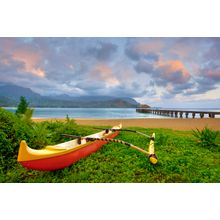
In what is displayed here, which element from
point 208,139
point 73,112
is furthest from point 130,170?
point 73,112

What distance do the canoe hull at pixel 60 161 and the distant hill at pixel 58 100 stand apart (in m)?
1.69

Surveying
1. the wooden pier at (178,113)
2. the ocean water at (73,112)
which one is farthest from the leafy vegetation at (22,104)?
the wooden pier at (178,113)

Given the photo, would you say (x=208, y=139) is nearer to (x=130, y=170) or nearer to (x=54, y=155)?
(x=130, y=170)

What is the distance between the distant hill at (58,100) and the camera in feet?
13.8

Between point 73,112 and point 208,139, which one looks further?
point 73,112

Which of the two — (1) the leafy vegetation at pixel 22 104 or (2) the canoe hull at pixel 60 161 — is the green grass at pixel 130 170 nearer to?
(2) the canoe hull at pixel 60 161

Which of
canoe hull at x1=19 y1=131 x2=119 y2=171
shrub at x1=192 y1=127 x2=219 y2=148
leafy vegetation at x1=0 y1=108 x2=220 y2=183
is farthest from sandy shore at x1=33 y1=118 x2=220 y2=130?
canoe hull at x1=19 y1=131 x2=119 y2=171

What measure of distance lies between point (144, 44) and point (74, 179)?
244cm

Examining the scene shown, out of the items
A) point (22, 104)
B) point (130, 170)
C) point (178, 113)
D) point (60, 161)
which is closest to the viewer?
point (60, 161)

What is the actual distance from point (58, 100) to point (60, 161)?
2.16 m

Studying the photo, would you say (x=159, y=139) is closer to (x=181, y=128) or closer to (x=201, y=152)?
(x=201, y=152)

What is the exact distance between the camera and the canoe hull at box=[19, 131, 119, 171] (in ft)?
7.53

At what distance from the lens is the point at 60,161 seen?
8.21ft
